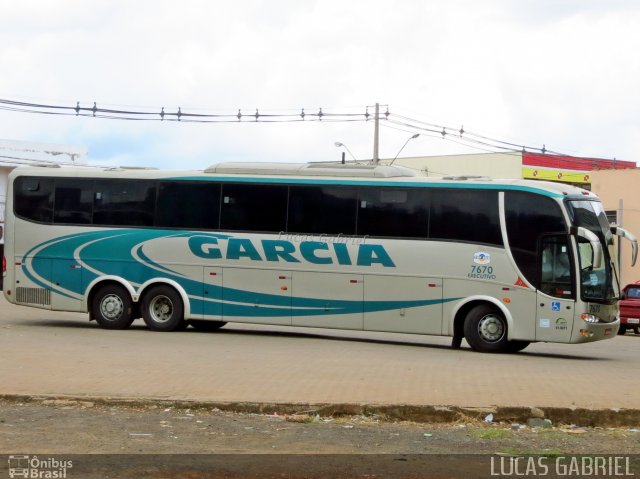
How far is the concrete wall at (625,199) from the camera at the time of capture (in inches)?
1806

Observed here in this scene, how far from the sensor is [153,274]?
2162cm

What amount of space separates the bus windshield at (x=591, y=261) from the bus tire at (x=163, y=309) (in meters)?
8.41

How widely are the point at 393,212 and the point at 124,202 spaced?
6063mm

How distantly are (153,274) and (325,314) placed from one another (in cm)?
398

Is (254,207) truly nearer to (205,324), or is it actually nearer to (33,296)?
(205,324)

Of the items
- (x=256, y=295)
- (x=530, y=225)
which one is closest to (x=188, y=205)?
(x=256, y=295)

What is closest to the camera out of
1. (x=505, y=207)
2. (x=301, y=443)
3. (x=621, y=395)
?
(x=301, y=443)

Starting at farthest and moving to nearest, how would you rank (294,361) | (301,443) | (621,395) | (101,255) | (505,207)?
(101,255)
(505,207)
(294,361)
(621,395)
(301,443)

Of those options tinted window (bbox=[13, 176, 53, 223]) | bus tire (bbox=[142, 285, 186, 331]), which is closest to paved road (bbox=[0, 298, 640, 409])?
bus tire (bbox=[142, 285, 186, 331])

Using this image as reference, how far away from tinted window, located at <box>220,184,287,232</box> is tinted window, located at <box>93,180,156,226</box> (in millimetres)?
1771

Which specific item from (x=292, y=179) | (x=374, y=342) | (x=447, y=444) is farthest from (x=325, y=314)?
(x=447, y=444)

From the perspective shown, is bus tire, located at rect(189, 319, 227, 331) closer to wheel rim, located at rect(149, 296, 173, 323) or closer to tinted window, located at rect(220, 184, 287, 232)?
wheel rim, located at rect(149, 296, 173, 323)

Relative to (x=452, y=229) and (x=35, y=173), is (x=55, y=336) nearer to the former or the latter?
(x=35, y=173)

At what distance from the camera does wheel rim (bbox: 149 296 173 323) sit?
21.6 metres
